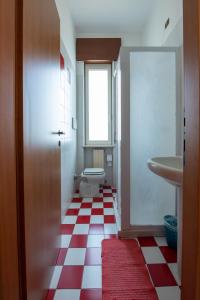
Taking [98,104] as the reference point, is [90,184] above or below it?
below

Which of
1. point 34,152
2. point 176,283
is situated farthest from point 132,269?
point 34,152

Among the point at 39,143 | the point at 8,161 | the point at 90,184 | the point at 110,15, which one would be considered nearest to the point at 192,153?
the point at 8,161

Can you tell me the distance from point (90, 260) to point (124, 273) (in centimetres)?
30

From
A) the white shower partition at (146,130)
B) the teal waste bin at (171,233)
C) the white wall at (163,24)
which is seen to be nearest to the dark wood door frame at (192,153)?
the teal waste bin at (171,233)

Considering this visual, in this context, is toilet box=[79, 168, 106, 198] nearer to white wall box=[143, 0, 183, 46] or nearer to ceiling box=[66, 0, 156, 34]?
white wall box=[143, 0, 183, 46]

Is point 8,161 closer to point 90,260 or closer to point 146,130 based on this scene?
point 90,260

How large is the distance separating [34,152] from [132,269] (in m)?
1.08

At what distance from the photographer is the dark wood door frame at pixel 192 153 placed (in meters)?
0.69

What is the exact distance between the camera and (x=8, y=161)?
2.64 ft

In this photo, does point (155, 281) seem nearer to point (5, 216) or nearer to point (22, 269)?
point (22, 269)

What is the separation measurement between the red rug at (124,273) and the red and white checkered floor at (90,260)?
0.04 m

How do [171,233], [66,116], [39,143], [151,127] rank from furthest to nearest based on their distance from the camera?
1. [66,116]
2. [151,127]
3. [171,233]
4. [39,143]

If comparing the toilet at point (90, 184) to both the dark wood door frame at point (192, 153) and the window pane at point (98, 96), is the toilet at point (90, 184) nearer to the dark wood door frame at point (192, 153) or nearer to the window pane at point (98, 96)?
the window pane at point (98, 96)

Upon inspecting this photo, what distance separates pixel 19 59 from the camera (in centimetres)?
90
